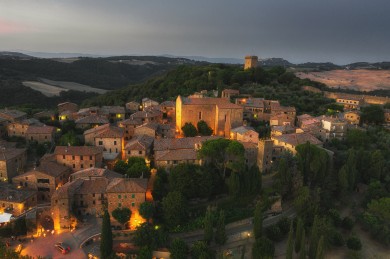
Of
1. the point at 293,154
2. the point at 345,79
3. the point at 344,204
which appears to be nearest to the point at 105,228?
the point at 293,154

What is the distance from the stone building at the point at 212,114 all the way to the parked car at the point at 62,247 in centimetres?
2568

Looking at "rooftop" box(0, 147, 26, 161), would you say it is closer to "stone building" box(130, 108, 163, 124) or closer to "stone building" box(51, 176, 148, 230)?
"stone building" box(51, 176, 148, 230)

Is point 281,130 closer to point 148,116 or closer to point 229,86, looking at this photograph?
point 148,116

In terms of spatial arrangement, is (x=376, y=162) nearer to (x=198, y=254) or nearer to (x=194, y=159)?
(x=194, y=159)

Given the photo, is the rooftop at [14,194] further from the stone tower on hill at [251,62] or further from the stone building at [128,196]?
the stone tower on hill at [251,62]

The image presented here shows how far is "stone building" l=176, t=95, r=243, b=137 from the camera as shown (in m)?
50.8

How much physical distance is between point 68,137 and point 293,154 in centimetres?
3096

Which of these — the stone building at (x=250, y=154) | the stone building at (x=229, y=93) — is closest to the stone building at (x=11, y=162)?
the stone building at (x=250, y=154)

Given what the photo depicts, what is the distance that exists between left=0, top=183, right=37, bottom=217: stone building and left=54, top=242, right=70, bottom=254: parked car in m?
6.87

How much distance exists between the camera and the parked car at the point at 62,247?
94.3 ft

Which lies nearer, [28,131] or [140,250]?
[140,250]

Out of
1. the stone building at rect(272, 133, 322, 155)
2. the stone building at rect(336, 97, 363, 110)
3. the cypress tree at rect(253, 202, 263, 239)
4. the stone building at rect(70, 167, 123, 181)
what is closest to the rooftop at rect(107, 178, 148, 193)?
the stone building at rect(70, 167, 123, 181)

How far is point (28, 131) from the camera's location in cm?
4609

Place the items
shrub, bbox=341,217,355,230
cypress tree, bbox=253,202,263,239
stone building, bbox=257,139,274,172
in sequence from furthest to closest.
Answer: stone building, bbox=257,139,274,172 → shrub, bbox=341,217,355,230 → cypress tree, bbox=253,202,263,239
